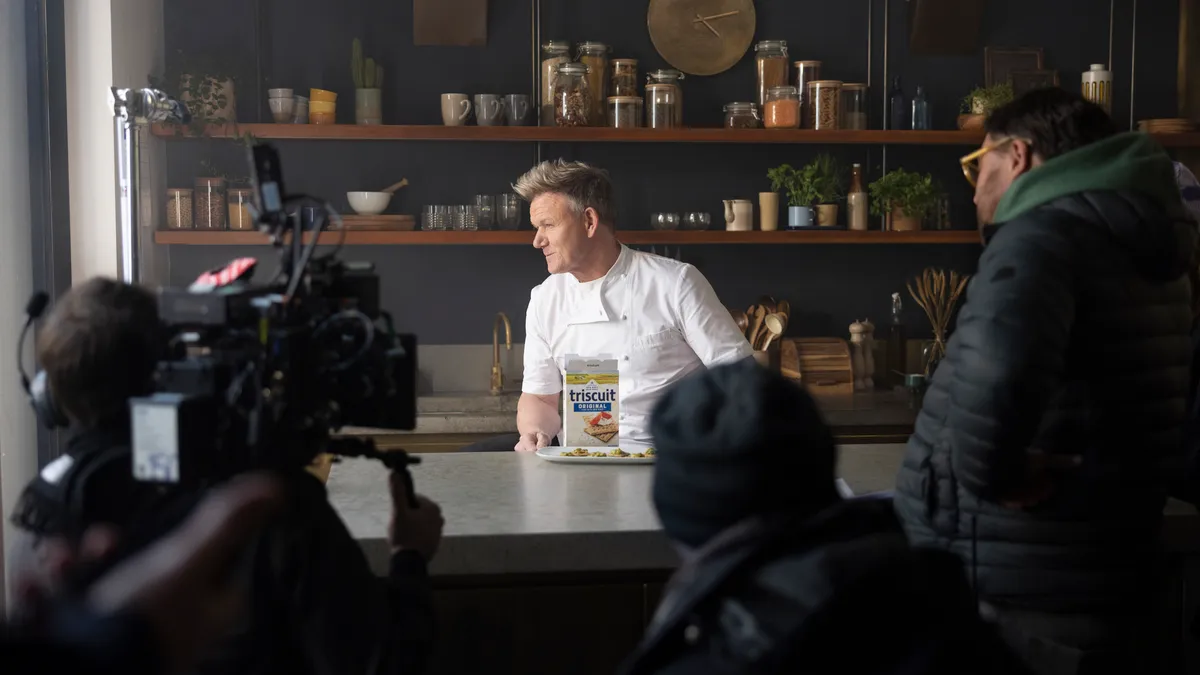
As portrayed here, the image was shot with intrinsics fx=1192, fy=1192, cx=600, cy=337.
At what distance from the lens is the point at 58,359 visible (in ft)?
4.07

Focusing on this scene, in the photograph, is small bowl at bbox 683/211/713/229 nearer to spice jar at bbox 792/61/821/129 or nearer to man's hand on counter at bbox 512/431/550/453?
spice jar at bbox 792/61/821/129

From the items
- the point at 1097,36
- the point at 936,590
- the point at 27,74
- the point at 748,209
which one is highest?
the point at 1097,36

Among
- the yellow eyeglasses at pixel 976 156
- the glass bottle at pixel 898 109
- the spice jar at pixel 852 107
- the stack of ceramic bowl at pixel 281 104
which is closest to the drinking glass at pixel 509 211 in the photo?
the stack of ceramic bowl at pixel 281 104

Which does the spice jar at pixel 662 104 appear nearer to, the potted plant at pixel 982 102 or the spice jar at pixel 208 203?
the potted plant at pixel 982 102

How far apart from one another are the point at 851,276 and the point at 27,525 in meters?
3.77

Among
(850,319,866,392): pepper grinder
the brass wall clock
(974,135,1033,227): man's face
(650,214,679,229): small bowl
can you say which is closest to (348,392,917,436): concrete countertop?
(850,319,866,392): pepper grinder

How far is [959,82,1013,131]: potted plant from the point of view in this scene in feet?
14.2

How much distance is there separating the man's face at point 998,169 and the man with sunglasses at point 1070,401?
0.10 feet

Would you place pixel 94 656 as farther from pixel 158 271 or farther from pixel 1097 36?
→ pixel 1097 36

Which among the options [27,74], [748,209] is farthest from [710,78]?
[27,74]

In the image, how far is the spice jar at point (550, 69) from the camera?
4199 mm

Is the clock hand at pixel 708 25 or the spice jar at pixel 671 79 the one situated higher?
the clock hand at pixel 708 25

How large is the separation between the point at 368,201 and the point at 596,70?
934mm

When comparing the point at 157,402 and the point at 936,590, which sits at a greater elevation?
the point at 157,402
